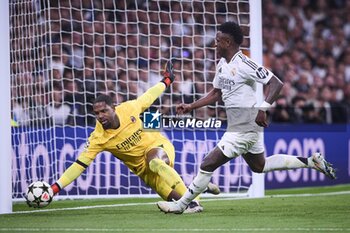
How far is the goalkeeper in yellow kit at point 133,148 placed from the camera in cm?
952

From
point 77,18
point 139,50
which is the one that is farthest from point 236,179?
point 77,18

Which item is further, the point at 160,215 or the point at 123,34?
A: the point at 123,34

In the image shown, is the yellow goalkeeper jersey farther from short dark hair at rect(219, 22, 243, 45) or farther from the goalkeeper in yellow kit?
short dark hair at rect(219, 22, 243, 45)

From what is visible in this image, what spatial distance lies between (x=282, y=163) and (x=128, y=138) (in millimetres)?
1667

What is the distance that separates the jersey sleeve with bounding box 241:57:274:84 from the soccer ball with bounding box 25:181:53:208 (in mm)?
2353

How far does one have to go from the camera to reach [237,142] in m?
8.71

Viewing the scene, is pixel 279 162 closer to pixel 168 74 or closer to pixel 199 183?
pixel 199 183

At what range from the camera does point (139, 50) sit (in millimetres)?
14031

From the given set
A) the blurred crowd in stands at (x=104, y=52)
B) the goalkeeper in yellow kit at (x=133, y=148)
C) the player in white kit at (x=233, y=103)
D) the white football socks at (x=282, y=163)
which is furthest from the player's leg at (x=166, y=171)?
the blurred crowd in stands at (x=104, y=52)

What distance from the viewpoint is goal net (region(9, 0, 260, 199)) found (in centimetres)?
1277

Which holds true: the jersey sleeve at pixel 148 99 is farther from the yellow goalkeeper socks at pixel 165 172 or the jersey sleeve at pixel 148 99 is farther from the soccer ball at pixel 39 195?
the soccer ball at pixel 39 195

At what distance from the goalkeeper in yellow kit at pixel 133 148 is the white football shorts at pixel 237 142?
934 mm

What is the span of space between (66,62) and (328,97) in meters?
8.09

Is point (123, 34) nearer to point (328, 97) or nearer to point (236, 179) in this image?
point (236, 179)
